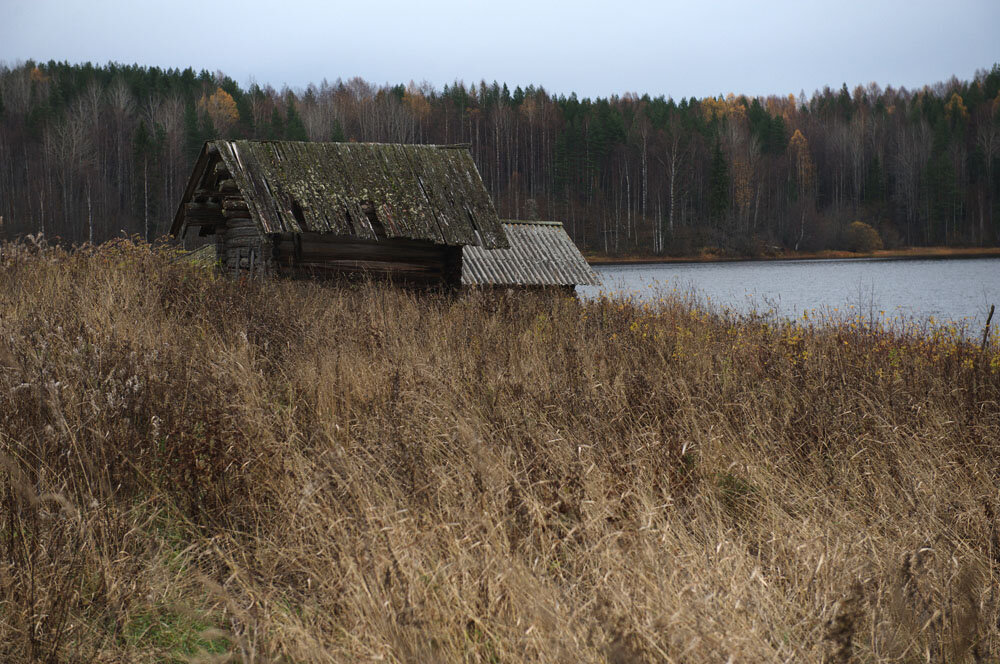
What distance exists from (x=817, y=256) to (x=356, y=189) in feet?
210

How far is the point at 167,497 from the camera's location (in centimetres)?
325

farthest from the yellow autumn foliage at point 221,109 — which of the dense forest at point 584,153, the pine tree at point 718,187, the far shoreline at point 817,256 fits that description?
the pine tree at point 718,187

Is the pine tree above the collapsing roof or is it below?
above

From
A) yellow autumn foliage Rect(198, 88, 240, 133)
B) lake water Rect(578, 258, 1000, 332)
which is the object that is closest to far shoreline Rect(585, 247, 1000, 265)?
lake water Rect(578, 258, 1000, 332)

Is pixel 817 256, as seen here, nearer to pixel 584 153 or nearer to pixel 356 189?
pixel 584 153

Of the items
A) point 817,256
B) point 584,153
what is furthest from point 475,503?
point 584,153

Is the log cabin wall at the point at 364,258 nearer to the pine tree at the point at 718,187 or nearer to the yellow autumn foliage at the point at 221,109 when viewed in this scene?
the pine tree at the point at 718,187

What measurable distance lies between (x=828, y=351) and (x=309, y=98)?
269 feet

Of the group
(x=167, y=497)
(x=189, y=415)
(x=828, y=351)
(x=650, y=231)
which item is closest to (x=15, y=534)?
(x=167, y=497)

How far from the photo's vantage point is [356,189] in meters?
12.2

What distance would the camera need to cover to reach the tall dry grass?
90.0 inches

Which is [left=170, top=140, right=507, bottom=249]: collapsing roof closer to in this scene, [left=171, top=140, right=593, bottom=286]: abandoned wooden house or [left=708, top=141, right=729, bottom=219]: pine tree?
[left=171, top=140, right=593, bottom=286]: abandoned wooden house

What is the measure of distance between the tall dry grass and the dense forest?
5926 cm

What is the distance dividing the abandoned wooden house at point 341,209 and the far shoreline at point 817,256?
49.5 m
